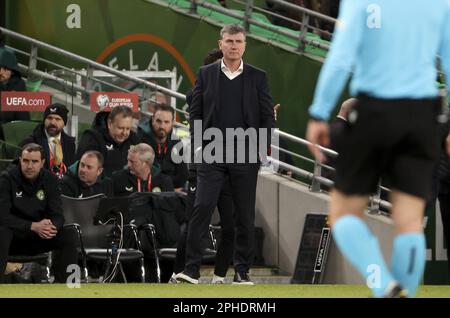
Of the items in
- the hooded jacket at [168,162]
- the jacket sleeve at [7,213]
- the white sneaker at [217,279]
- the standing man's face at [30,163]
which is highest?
the hooded jacket at [168,162]

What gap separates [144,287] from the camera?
30.1ft

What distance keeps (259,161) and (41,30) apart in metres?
7.70

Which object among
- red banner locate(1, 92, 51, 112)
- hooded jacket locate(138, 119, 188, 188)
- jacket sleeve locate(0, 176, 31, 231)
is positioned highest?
red banner locate(1, 92, 51, 112)

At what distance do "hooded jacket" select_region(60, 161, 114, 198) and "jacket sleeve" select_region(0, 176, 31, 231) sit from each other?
1143mm

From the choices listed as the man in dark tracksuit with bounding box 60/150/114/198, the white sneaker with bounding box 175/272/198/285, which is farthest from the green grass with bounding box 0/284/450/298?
the man in dark tracksuit with bounding box 60/150/114/198

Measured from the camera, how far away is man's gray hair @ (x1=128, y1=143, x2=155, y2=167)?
12.9 metres

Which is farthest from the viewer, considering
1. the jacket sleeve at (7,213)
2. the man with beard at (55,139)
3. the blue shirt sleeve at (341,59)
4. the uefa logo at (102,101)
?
the uefa logo at (102,101)

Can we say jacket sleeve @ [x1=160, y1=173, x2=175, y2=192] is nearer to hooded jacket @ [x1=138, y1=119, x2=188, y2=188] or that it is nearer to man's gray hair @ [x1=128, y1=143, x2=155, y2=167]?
man's gray hair @ [x1=128, y1=143, x2=155, y2=167]

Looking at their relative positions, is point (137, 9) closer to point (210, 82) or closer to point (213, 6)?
point (213, 6)

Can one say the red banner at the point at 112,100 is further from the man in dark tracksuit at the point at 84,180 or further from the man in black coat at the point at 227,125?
the man in black coat at the point at 227,125

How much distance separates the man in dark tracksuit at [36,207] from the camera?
1173 centimetres

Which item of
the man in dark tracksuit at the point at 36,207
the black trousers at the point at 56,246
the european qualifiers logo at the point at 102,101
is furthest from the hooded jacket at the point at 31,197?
the european qualifiers logo at the point at 102,101

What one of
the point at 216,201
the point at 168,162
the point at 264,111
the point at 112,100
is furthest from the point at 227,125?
the point at 112,100
